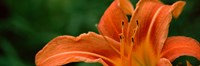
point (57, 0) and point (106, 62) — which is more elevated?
point (106, 62)

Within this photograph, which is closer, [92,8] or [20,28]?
[92,8]

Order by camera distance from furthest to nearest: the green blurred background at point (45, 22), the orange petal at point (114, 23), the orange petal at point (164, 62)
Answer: the green blurred background at point (45, 22)
the orange petal at point (114, 23)
the orange petal at point (164, 62)

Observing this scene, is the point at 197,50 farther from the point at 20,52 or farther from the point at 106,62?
the point at 20,52

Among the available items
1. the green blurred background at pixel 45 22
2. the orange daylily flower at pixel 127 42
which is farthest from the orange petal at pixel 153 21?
the green blurred background at pixel 45 22

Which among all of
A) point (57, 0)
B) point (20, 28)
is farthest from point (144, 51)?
point (20, 28)

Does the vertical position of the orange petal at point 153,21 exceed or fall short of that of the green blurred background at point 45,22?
it exceeds it

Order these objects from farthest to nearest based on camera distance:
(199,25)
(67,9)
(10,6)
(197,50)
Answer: (10,6), (67,9), (199,25), (197,50)

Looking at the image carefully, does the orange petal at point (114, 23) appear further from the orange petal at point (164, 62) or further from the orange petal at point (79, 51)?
the orange petal at point (164, 62)

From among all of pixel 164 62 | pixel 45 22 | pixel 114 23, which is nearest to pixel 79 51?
pixel 114 23
